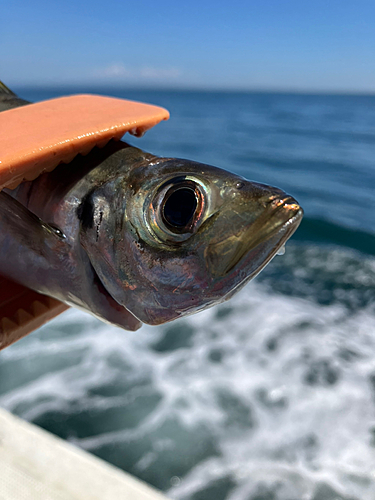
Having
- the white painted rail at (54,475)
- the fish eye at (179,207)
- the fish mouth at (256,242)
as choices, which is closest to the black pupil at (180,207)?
the fish eye at (179,207)

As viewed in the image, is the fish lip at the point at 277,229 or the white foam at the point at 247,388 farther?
the white foam at the point at 247,388

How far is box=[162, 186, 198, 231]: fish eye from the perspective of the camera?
0.99 meters

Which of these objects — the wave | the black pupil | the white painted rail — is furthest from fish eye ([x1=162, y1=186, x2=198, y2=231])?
the wave

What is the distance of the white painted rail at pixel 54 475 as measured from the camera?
8.56 feet

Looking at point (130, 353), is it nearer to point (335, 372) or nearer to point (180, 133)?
point (335, 372)

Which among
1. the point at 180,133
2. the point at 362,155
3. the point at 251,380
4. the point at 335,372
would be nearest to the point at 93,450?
the point at 251,380

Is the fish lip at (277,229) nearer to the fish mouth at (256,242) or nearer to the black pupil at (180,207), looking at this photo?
the fish mouth at (256,242)

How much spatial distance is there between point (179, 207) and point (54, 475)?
2643 mm

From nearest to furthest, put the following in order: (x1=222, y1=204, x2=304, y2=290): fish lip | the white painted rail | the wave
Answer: (x1=222, y1=204, x2=304, y2=290): fish lip < the white painted rail < the wave

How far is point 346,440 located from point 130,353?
3.44m

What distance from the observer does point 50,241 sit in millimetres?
1161

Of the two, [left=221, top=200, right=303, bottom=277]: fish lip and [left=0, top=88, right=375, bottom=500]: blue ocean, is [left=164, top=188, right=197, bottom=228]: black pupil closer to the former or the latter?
[left=221, top=200, right=303, bottom=277]: fish lip

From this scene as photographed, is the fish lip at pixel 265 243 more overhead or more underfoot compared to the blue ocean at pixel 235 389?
more overhead

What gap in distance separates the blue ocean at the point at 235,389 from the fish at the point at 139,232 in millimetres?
3844
